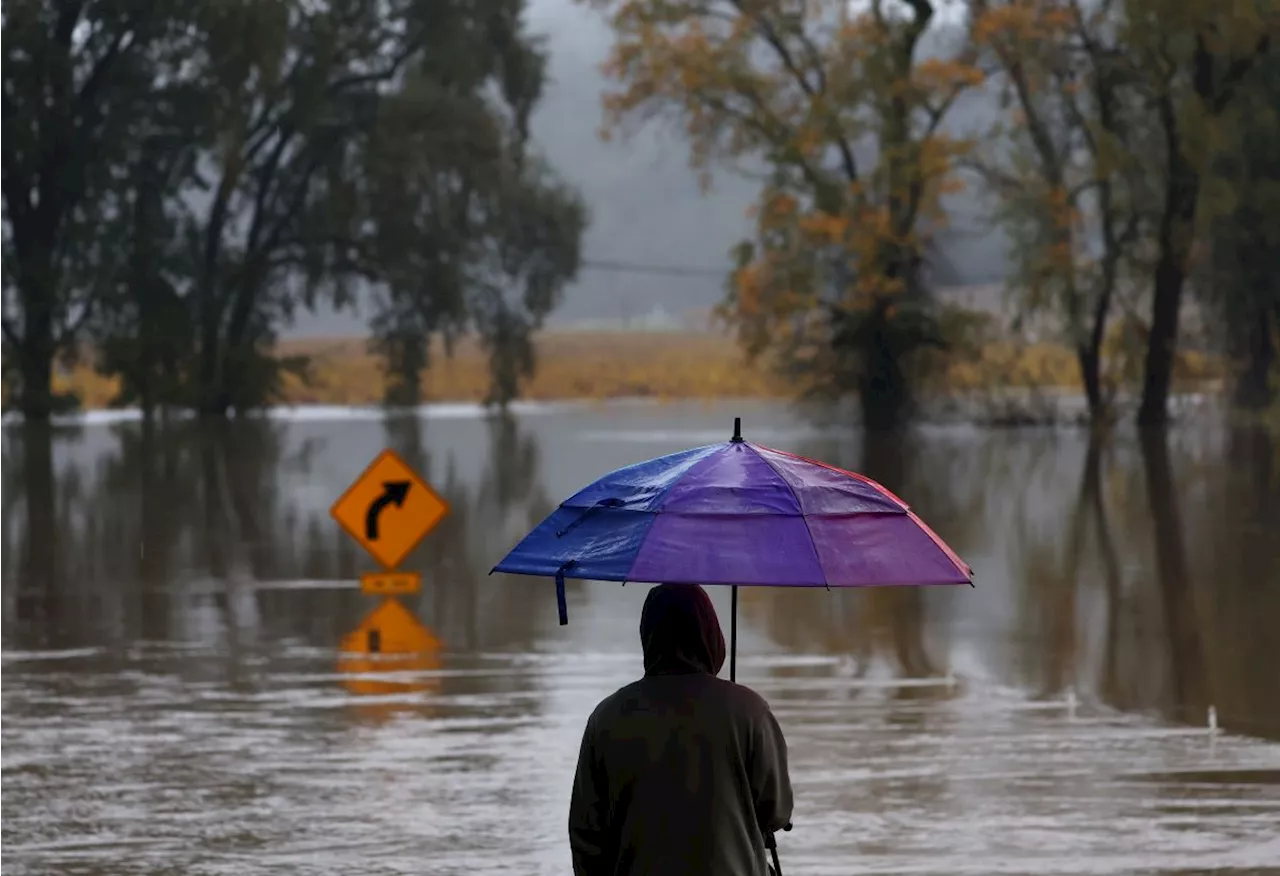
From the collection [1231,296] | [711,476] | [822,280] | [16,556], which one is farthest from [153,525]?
[1231,296]

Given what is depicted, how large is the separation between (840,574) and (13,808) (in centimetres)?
526

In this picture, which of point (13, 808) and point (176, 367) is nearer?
point (13, 808)

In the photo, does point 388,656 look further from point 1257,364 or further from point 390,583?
point 1257,364

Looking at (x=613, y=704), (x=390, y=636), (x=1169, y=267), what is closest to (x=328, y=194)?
(x=1169, y=267)

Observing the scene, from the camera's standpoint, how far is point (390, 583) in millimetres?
18875

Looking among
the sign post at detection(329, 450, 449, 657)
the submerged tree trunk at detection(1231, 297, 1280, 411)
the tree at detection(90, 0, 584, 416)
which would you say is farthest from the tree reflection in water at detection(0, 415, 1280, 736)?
the tree at detection(90, 0, 584, 416)

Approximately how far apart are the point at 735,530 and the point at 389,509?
14.5 m

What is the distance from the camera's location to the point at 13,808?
9617 millimetres

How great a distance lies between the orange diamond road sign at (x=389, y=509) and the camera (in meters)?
19.1

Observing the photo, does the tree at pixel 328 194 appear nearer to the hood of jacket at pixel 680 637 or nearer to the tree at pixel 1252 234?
the tree at pixel 1252 234

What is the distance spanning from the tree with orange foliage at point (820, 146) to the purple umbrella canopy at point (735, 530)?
43.7 m

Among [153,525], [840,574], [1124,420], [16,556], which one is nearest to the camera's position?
[840,574]

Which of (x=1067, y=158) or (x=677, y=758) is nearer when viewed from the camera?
(x=677, y=758)

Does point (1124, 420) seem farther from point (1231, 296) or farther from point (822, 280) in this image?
A: point (822, 280)
